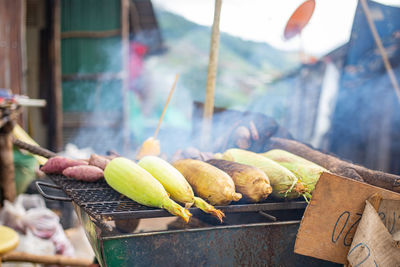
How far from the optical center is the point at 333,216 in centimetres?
140

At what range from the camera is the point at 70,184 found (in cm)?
181

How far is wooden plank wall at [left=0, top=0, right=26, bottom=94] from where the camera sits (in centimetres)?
596

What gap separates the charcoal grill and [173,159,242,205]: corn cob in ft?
0.19

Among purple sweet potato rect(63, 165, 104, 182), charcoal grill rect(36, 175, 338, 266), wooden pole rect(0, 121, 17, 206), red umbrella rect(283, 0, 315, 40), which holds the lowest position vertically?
wooden pole rect(0, 121, 17, 206)

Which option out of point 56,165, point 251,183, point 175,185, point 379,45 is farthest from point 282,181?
point 379,45

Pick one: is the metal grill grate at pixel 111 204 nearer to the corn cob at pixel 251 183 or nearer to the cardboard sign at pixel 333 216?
the corn cob at pixel 251 183

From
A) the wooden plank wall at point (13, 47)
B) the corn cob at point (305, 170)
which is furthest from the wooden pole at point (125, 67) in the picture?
the corn cob at point (305, 170)

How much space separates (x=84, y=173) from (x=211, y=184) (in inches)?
35.8

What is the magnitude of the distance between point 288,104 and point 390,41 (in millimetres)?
6093

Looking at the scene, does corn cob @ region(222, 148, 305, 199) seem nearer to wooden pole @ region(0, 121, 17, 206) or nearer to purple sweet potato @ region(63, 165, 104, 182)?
purple sweet potato @ region(63, 165, 104, 182)

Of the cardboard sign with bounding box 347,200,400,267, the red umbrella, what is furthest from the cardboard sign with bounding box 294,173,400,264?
the red umbrella

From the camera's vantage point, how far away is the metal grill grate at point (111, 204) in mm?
1341

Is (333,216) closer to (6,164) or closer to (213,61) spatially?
(213,61)

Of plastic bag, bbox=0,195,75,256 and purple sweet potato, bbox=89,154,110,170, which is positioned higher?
purple sweet potato, bbox=89,154,110,170
